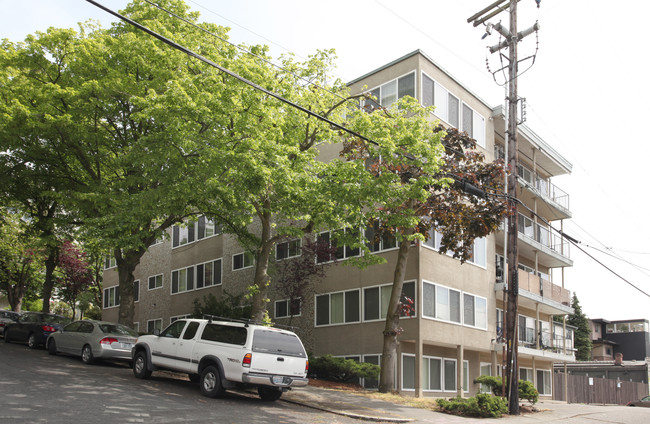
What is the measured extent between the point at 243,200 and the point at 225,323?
179 inches

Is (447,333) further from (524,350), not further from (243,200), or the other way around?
(243,200)

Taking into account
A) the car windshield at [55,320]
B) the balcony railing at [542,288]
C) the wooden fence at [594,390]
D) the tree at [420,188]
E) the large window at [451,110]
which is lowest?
the wooden fence at [594,390]

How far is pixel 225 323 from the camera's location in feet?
48.3

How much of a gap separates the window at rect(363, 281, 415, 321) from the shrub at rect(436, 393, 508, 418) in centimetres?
655

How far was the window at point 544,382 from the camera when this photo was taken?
3440cm

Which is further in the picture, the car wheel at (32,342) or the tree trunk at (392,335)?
the car wheel at (32,342)

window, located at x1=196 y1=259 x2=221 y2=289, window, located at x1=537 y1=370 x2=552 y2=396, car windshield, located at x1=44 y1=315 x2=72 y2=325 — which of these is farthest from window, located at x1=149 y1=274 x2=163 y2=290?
window, located at x1=537 y1=370 x2=552 y2=396

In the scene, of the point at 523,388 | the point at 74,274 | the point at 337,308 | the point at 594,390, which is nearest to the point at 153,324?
the point at 74,274

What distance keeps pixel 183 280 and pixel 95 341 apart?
1798cm

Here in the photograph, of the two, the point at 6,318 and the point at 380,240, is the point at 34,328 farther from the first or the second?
the point at 380,240

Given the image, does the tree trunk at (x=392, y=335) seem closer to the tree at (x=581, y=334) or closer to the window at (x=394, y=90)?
the window at (x=394, y=90)

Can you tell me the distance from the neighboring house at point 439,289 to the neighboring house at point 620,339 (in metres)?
32.1

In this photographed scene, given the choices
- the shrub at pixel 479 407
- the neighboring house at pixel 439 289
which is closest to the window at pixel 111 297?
the neighboring house at pixel 439 289

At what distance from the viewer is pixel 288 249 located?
1126 inches
